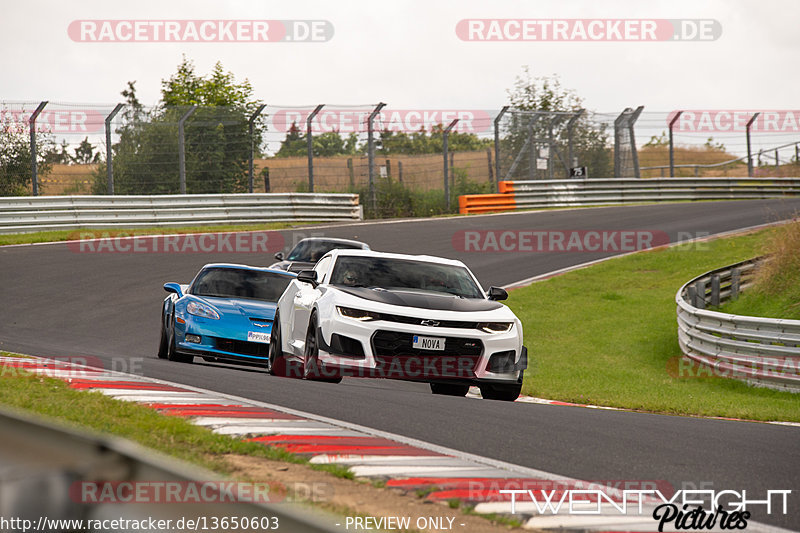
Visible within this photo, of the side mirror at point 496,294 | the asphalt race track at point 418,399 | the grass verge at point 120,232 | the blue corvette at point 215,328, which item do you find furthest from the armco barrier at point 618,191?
the side mirror at point 496,294

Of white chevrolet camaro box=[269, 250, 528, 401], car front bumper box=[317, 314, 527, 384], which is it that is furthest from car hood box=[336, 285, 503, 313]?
car front bumper box=[317, 314, 527, 384]

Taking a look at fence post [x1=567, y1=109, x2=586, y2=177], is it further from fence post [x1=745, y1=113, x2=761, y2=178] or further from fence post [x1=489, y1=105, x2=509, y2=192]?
fence post [x1=745, y1=113, x2=761, y2=178]

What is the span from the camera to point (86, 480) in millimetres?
2363

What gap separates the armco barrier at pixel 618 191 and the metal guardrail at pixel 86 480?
1235 inches

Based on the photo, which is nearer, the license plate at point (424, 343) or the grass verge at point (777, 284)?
the license plate at point (424, 343)

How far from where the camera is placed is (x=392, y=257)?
10484mm

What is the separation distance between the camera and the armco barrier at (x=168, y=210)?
2472 centimetres

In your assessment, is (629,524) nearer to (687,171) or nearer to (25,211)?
(25,211)

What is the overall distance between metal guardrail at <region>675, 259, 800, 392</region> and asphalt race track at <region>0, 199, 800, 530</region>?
2570 mm

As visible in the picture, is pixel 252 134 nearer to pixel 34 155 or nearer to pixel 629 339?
pixel 34 155

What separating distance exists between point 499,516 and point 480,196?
97.1 feet

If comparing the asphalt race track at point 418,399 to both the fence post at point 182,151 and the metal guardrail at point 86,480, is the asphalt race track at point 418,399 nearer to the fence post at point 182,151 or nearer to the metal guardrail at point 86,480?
the metal guardrail at point 86,480

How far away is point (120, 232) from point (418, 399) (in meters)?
18.8

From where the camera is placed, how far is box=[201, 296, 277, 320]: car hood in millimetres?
12195
